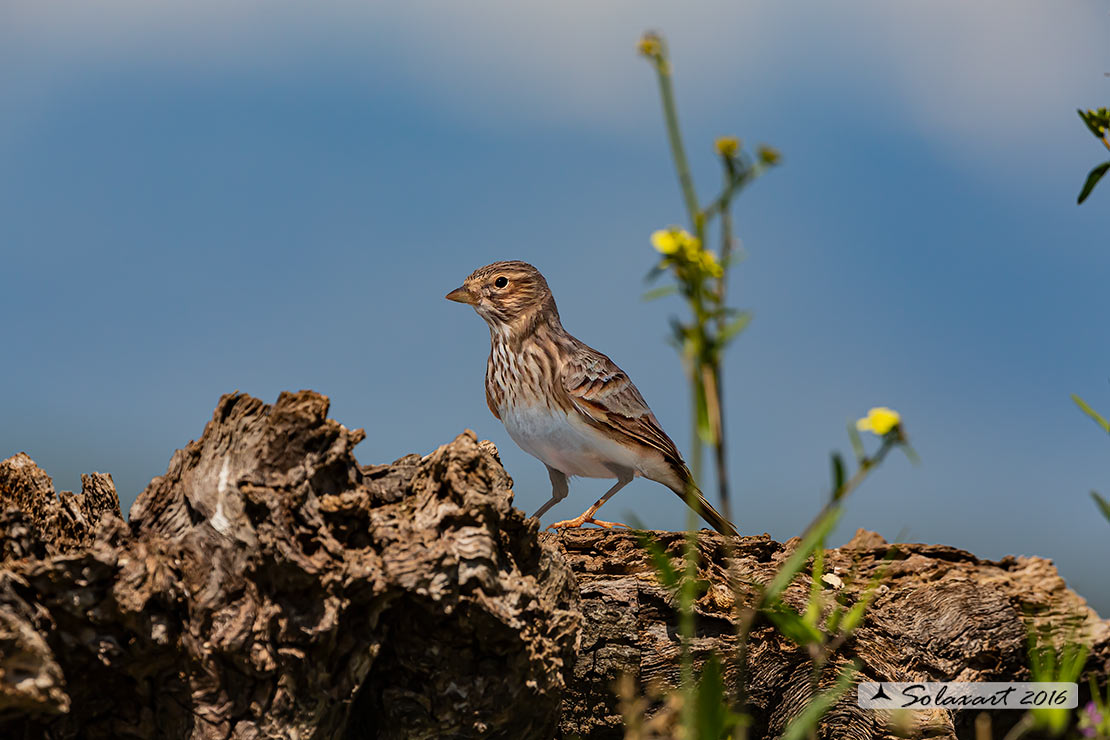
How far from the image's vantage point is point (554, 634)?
4.35m

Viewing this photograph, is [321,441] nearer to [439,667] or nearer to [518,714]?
[439,667]

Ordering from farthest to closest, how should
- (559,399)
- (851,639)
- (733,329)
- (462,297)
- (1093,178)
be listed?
(462,297)
(559,399)
(851,639)
(1093,178)
(733,329)

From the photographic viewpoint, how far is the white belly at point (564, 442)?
658 centimetres

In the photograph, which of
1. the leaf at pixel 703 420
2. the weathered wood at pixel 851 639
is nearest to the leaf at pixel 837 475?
the leaf at pixel 703 420

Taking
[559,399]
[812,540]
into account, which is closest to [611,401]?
[559,399]

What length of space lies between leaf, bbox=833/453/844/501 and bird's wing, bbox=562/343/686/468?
4213 millimetres

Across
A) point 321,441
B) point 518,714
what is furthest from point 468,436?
point 518,714

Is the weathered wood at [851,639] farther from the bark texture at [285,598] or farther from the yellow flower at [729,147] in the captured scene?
the yellow flower at [729,147]

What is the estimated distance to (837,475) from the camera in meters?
2.38

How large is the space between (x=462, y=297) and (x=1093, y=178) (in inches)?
170

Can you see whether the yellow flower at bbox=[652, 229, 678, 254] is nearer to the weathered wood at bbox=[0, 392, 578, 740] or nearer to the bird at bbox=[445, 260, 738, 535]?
the weathered wood at bbox=[0, 392, 578, 740]

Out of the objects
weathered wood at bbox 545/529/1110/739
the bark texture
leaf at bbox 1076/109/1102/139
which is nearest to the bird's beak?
weathered wood at bbox 545/529/1110/739

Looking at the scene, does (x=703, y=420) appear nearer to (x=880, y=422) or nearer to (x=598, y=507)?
(x=880, y=422)

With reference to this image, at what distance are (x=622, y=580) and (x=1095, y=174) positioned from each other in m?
3.23
